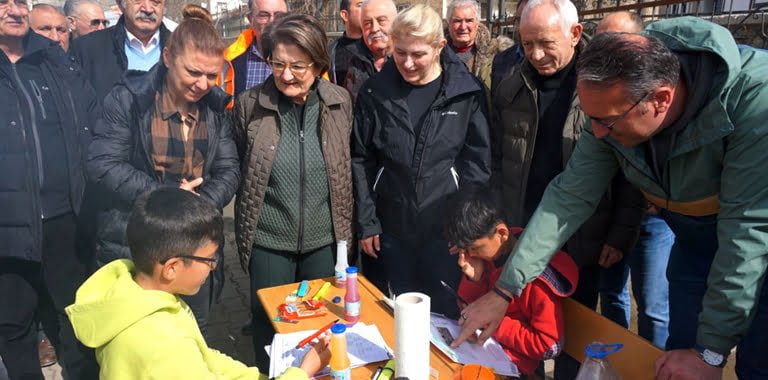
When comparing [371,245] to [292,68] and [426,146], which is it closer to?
[426,146]

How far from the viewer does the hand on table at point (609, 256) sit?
241 centimetres

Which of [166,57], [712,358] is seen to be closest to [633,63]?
[712,358]

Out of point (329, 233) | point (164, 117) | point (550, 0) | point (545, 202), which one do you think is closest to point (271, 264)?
point (329, 233)

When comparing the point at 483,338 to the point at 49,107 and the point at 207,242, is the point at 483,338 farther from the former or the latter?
the point at 49,107

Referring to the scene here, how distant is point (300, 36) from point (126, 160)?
3.19 ft

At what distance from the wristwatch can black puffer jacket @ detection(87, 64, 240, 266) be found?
6.34 ft

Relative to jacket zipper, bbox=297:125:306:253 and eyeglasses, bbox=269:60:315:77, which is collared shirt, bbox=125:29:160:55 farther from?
jacket zipper, bbox=297:125:306:253

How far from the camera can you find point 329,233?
2.66 meters

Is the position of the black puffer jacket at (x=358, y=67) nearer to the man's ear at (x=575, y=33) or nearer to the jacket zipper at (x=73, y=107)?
the man's ear at (x=575, y=33)

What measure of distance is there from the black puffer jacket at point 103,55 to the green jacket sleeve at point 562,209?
2.63 metres

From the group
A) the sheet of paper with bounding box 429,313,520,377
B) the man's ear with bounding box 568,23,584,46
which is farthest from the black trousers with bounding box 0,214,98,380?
the man's ear with bounding box 568,23,584,46

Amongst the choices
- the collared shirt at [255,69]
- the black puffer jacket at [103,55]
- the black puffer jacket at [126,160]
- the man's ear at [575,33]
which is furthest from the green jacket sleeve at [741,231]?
the black puffer jacket at [103,55]

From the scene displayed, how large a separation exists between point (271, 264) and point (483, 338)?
3.90ft

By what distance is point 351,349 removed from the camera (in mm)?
1771
